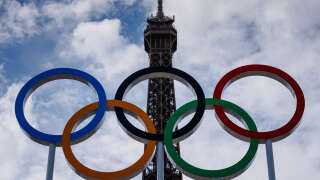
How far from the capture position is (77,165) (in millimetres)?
17297

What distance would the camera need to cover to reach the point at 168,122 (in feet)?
61.4

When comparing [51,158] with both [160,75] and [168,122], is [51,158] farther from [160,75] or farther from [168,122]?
[160,75]

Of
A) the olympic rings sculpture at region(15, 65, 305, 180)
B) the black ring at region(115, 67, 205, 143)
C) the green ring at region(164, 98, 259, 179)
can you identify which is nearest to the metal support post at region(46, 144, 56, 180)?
the olympic rings sculpture at region(15, 65, 305, 180)

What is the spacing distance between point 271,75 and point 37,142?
9637mm

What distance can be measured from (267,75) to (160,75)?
173 inches

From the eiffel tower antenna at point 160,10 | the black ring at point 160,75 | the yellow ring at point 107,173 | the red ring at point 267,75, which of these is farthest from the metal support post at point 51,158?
the eiffel tower antenna at point 160,10

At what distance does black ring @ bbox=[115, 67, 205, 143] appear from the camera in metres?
18.4

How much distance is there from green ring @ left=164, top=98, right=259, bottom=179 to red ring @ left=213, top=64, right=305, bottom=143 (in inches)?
12.4

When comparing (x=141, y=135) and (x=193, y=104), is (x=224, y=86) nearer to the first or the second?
(x=193, y=104)

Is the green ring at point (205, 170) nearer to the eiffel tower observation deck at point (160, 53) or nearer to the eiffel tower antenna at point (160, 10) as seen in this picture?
the eiffel tower observation deck at point (160, 53)

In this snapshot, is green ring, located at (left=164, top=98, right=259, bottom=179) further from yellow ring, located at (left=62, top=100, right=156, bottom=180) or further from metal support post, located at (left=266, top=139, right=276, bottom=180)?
yellow ring, located at (left=62, top=100, right=156, bottom=180)

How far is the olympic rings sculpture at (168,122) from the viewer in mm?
17422

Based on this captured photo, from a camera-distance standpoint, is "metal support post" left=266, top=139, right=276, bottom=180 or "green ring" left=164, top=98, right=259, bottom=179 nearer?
"green ring" left=164, top=98, right=259, bottom=179

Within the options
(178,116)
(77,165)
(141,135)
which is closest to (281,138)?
(178,116)
